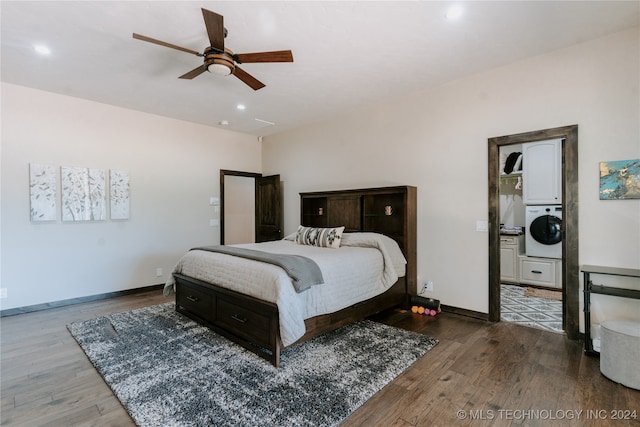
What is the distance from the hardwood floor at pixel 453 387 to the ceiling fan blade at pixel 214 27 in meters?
2.53

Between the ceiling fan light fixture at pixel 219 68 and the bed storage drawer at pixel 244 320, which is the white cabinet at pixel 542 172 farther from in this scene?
the bed storage drawer at pixel 244 320

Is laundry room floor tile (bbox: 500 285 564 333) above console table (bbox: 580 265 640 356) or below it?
below

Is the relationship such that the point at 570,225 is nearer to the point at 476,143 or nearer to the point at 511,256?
the point at 476,143

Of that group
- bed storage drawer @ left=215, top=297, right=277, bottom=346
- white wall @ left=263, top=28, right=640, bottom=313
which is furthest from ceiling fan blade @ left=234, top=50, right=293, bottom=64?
white wall @ left=263, top=28, right=640, bottom=313

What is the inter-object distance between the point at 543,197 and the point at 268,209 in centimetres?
484

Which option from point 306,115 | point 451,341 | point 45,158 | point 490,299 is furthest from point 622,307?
point 45,158

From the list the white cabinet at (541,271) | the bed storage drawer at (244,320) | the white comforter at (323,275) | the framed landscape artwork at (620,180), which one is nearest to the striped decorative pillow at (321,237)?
the white comforter at (323,275)

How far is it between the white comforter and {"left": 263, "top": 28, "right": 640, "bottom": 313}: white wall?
726 mm

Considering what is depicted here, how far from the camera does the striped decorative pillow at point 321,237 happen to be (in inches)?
151

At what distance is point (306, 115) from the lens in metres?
4.93

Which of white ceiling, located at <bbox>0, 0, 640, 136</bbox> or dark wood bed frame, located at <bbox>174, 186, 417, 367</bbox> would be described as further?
dark wood bed frame, located at <bbox>174, 186, 417, 367</bbox>

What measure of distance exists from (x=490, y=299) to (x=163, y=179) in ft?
16.4

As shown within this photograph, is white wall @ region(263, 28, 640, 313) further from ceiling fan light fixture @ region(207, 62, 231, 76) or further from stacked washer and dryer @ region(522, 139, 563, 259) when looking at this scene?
ceiling fan light fixture @ region(207, 62, 231, 76)

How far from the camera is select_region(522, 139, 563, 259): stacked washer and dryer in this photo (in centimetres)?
487
